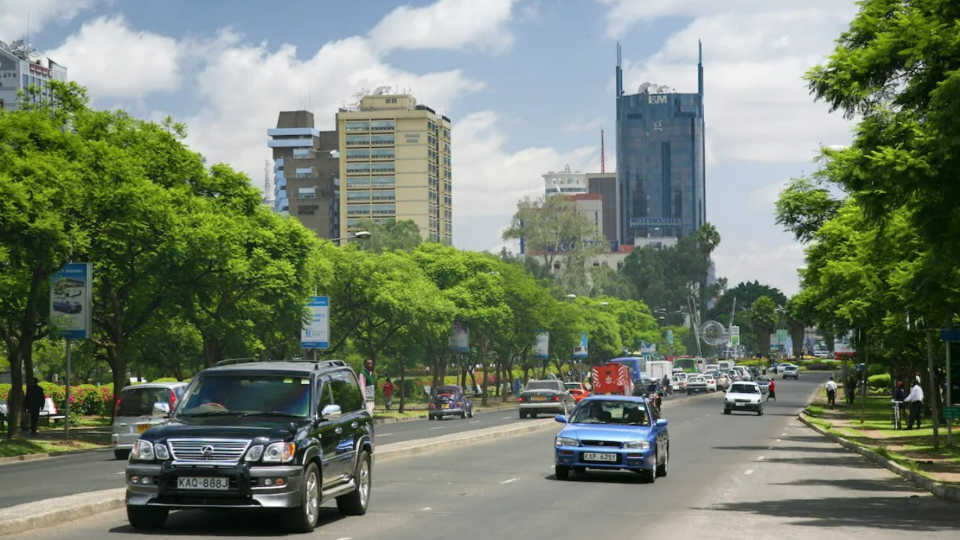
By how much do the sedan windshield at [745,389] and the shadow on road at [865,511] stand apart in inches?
1831

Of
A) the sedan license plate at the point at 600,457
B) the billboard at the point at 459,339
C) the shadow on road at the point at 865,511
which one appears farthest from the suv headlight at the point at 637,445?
the billboard at the point at 459,339

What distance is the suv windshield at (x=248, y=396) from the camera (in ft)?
48.2

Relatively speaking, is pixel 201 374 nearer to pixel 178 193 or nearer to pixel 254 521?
pixel 254 521

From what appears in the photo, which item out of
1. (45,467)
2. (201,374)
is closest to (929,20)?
(201,374)

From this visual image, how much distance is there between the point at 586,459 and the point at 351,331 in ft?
169

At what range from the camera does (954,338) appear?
1091 inches

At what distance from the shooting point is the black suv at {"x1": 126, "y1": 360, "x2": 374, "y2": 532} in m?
13.5

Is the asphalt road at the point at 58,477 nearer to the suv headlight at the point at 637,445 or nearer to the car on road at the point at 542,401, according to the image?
the suv headlight at the point at 637,445

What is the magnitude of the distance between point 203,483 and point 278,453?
804 mm

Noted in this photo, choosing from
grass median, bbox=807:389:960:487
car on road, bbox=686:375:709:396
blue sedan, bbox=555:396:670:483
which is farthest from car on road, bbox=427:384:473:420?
car on road, bbox=686:375:709:396

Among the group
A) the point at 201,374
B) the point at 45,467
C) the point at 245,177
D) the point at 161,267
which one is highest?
the point at 245,177

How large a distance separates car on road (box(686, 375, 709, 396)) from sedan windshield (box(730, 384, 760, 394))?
45531mm

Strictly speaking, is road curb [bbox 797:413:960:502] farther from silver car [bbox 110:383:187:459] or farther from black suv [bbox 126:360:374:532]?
silver car [bbox 110:383:187:459]

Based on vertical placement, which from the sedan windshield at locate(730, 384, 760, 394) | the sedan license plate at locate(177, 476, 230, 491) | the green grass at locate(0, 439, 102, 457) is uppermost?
the sedan license plate at locate(177, 476, 230, 491)
